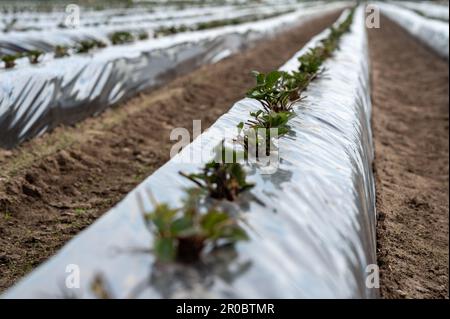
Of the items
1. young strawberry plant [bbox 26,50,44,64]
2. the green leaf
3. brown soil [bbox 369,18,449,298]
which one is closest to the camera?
the green leaf

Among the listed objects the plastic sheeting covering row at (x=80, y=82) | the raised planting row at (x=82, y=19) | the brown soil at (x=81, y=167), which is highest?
the raised planting row at (x=82, y=19)

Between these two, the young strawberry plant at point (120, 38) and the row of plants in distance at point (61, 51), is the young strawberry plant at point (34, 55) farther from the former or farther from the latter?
the young strawberry plant at point (120, 38)

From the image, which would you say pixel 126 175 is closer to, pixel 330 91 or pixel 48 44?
pixel 330 91

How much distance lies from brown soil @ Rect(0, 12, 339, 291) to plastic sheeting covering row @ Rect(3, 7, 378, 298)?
1522mm

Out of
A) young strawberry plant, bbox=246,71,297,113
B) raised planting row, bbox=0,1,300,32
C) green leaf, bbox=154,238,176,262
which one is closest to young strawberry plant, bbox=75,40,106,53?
raised planting row, bbox=0,1,300,32

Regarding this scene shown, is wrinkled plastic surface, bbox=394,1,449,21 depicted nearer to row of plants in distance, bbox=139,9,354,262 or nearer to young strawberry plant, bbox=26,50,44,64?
young strawberry plant, bbox=26,50,44,64

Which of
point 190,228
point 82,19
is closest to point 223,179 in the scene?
point 190,228

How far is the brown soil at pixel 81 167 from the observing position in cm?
364

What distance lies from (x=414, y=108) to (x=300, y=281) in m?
6.77

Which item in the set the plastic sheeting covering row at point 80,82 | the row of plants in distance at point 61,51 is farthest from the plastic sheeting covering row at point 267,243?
the row of plants in distance at point 61,51

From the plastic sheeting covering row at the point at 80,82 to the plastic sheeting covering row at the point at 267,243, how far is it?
314 centimetres

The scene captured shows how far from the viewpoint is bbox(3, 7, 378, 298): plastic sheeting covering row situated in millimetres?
1683

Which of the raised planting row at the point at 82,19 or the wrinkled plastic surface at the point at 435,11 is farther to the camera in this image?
the wrinkled plastic surface at the point at 435,11
